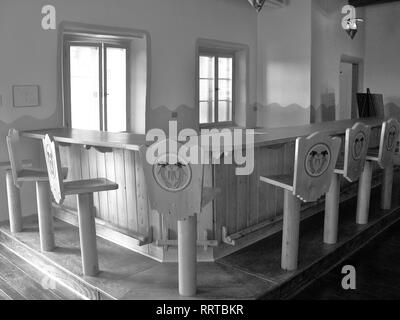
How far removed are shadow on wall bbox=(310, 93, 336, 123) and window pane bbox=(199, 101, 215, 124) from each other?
5.41 ft

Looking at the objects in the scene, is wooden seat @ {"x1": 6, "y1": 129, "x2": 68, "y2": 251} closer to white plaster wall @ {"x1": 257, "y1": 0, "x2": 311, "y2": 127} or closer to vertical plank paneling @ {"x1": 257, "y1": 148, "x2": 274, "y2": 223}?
vertical plank paneling @ {"x1": 257, "y1": 148, "x2": 274, "y2": 223}

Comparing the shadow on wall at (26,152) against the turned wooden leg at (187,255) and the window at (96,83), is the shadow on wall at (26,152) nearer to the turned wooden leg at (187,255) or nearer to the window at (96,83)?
the window at (96,83)

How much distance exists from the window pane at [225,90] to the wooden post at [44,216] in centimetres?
407

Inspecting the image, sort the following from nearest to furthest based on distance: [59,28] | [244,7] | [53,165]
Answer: [53,165]
[59,28]
[244,7]

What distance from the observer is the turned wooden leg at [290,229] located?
2596mm

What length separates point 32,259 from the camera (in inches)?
120

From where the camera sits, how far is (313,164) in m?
2.50

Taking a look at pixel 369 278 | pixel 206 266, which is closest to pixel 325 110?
pixel 369 278

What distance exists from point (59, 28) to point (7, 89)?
83cm

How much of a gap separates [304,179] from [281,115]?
4.72 m

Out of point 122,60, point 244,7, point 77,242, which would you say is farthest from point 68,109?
point 244,7

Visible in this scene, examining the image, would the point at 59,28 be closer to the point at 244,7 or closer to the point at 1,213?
the point at 1,213

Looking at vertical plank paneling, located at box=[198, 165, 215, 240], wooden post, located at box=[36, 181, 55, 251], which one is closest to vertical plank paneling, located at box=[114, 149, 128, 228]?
wooden post, located at box=[36, 181, 55, 251]

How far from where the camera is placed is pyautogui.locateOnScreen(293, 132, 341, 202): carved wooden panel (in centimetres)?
243
